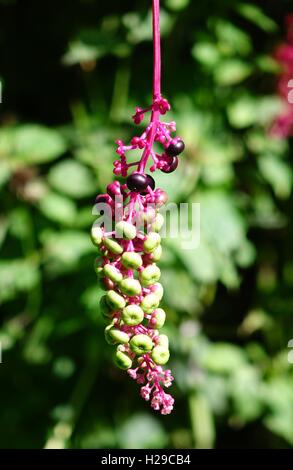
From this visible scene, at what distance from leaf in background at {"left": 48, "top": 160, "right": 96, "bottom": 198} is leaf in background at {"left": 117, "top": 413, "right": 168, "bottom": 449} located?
0.88 meters

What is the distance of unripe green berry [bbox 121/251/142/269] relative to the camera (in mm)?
876

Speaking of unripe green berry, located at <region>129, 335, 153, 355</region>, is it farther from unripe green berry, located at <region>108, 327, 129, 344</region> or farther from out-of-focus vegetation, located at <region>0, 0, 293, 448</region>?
out-of-focus vegetation, located at <region>0, 0, 293, 448</region>

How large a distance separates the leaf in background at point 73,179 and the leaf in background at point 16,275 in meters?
0.26

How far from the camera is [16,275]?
1999mm

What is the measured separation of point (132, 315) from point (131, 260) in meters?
0.08

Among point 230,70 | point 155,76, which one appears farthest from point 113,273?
point 230,70

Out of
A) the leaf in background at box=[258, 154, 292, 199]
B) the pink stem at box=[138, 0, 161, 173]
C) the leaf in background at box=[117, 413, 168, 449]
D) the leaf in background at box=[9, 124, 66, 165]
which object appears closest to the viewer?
the pink stem at box=[138, 0, 161, 173]

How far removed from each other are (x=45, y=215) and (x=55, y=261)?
15 centimetres

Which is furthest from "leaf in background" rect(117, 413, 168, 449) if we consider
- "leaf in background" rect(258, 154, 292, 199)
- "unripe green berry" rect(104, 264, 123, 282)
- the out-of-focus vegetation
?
"unripe green berry" rect(104, 264, 123, 282)

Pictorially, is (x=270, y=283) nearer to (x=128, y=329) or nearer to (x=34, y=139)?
(x=34, y=139)

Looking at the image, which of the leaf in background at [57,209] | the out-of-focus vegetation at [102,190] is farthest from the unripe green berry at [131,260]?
the leaf in background at [57,209]

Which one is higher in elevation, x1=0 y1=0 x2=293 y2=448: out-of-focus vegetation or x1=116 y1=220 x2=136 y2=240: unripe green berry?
x1=0 y1=0 x2=293 y2=448: out-of-focus vegetation

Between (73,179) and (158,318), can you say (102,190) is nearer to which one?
(73,179)
